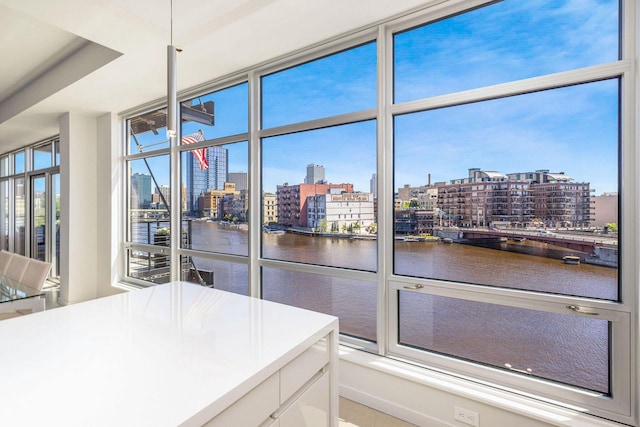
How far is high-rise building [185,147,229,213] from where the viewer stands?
10.8 ft

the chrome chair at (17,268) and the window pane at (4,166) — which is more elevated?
the window pane at (4,166)

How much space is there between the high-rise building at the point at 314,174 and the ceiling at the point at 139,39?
99 cm

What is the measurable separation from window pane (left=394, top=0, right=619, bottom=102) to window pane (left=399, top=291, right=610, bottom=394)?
1446 millimetres

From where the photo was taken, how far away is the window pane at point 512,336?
1685 millimetres

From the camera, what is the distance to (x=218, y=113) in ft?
11.0

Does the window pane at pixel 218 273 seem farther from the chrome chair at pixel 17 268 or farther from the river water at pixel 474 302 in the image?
the chrome chair at pixel 17 268

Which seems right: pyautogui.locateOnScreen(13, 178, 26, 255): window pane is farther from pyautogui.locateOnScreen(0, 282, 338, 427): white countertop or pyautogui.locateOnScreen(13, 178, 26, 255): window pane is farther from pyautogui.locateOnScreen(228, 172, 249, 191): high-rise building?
pyautogui.locateOnScreen(0, 282, 338, 427): white countertop

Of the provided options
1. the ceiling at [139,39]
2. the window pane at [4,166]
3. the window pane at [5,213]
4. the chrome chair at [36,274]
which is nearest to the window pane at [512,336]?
the ceiling at [139,39]

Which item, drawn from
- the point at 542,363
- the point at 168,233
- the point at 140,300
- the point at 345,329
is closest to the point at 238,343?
the point at 140,300

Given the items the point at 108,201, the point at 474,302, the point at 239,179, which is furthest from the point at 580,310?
the point at 108,201

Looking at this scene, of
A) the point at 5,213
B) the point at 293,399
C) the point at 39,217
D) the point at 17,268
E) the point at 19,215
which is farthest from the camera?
the point at 5,213

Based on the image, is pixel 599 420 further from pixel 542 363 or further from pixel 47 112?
pixel 47 112

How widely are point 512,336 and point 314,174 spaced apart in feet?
6.01

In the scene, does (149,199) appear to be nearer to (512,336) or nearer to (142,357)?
(142,357)
